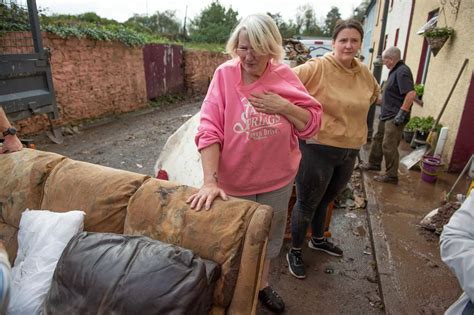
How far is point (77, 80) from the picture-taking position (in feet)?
25.4

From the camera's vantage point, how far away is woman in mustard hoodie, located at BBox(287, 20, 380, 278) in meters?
2.33

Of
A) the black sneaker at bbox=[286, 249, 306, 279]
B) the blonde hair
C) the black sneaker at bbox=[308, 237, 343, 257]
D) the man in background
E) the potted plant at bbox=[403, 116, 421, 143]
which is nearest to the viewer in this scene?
the blonde hair

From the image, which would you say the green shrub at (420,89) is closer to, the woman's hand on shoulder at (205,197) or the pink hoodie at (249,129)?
the pink hoodie at (249,129)

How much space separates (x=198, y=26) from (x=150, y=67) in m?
24.8

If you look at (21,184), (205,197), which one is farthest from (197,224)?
(21,184)

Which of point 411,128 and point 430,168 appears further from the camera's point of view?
point 411,128

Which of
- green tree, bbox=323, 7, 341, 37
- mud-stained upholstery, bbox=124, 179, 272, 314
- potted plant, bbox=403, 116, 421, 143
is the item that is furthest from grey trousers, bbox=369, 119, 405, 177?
green tree, bbox=323, 7, 341, 37

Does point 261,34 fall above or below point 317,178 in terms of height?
above

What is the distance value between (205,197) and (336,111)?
120 centimetres

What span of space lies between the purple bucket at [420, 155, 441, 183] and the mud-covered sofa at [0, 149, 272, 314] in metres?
3.91

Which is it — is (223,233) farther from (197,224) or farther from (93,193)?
(93,193)

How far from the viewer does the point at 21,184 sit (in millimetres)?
2113

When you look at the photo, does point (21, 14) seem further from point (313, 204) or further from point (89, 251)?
point (313, 204)

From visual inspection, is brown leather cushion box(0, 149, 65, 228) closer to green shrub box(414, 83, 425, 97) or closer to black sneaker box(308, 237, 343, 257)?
black sneaker box(308, 237, 343, 257)
